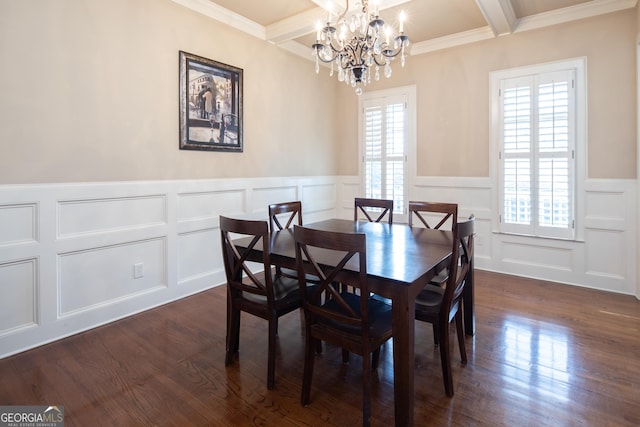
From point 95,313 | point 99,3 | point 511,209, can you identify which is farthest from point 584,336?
point 99,3

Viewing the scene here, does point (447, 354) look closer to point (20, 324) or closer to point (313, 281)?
point (313, 281)

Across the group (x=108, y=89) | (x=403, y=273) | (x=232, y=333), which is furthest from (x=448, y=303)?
(x=108, y=89)

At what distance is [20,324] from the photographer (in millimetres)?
2471

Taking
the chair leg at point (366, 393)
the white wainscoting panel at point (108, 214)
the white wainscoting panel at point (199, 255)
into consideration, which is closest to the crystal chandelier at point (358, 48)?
the chair leg at point (366, 393)

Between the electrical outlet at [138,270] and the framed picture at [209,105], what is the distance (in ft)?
3.72

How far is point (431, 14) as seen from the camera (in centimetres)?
375

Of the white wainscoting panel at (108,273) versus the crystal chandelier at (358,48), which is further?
the white wainscoting panel at (108,273)

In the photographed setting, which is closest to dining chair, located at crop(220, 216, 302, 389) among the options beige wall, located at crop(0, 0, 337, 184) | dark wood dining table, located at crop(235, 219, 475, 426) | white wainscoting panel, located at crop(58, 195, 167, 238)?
dark wood dining table, located at crop(235, 219, 475, 426)

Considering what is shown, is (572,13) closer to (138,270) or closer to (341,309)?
(341,309)

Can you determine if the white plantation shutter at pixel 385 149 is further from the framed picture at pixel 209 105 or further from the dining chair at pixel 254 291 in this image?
the dining chair at pixel 254 291

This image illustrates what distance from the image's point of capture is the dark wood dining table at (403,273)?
5.46 ft

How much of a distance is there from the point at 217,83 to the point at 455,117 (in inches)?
111

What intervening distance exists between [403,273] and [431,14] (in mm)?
3203

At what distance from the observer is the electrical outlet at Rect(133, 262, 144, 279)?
3100mm
